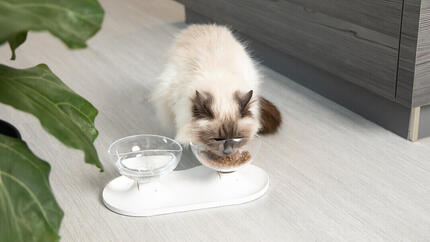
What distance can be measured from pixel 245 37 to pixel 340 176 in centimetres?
129

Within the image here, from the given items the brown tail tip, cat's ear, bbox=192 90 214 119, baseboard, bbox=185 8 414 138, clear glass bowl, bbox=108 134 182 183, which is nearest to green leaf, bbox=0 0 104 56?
cat's ear, bbox=192 90 214 119

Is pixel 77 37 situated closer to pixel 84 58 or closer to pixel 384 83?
pixel 384 83

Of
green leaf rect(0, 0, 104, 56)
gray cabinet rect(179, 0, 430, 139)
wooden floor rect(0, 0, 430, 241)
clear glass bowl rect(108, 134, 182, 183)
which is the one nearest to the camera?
green leaf rect(0, 0, 104, 56)

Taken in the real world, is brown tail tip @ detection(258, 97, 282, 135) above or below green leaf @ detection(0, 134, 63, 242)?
below

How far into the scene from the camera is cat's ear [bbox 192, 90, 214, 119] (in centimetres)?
157

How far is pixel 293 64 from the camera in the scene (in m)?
2.53

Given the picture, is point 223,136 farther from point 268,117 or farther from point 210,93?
→ point 268,117

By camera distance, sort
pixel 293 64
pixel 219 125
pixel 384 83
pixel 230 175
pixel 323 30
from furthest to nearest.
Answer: pixel 293 64
pixel 323 30
pixel 384 83
pixel 230 175
pixel 219 125

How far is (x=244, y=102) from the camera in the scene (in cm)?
159

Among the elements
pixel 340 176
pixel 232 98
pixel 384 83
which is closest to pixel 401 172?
pixel 340 176

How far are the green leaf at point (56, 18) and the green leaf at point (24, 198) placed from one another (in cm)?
19

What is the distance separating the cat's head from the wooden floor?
0.21m

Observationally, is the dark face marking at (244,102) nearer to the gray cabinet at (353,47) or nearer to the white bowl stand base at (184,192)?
the white bowl stand base at (184,192)

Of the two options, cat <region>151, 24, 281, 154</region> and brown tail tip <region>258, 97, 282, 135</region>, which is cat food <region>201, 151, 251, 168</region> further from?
brown tail tip <region>258, 97, 282, 135</region>
